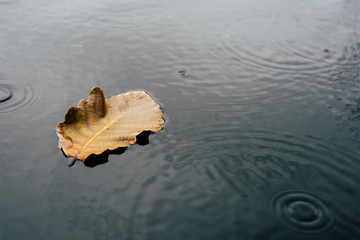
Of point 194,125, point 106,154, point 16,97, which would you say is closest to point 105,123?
point 106,154

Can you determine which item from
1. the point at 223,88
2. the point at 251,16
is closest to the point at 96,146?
the point at 223,88

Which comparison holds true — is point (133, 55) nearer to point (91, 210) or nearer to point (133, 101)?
point (133, 101)

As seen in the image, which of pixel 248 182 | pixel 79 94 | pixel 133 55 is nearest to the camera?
pixel 248 182

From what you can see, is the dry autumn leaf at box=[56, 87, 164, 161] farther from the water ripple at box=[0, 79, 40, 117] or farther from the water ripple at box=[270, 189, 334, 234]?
the water ripple at box=[270, 189, 334, 234]

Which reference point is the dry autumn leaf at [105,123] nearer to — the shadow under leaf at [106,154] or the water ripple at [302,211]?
the shadow under leaf at [106,154]

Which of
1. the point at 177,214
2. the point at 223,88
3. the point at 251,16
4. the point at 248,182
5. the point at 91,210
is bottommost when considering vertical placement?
the point at 91,210

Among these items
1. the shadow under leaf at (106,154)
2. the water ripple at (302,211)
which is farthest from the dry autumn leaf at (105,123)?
the water ripple at (302,211)

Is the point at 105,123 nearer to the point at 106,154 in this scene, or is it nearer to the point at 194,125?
the point at 106,154

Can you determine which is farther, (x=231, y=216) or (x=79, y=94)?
(x=79, y=94)
